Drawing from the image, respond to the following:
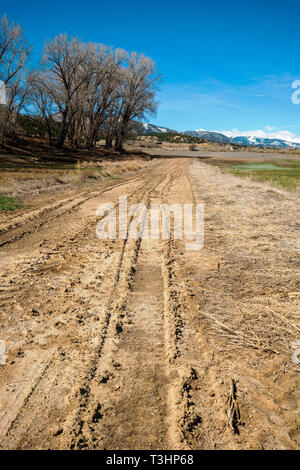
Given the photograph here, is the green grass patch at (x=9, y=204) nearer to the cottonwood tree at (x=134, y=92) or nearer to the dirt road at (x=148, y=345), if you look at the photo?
the dirt road at (x=148, y=345)

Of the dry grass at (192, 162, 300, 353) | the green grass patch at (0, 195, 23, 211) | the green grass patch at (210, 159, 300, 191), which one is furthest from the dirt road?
the green grass patch at (210, 159, 300, 191)

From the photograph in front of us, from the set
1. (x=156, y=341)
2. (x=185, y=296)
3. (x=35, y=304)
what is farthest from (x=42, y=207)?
(x=156, y=341)

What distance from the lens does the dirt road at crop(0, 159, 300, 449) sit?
6.28ft

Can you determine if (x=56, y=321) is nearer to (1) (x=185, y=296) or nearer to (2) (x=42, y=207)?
(1) (x=185, y=296)

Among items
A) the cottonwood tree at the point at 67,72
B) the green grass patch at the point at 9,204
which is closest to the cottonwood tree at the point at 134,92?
the cottonwood tree at the point at 67,72

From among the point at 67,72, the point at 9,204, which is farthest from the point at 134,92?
the point at 9,204

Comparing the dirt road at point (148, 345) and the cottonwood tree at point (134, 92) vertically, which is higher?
the cottonwood tree at point (134, 92)

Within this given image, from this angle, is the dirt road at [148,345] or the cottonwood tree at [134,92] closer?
the dirt road at [148,345]

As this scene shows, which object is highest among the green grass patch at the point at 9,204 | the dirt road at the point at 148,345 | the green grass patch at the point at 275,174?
the green grass patch at the point at 275,174

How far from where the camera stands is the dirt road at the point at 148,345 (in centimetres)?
192

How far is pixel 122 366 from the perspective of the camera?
2.44 metres

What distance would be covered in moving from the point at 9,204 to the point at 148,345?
732 centimetres

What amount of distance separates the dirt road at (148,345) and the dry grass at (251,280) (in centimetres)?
2

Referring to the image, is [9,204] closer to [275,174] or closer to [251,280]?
[251,280]
